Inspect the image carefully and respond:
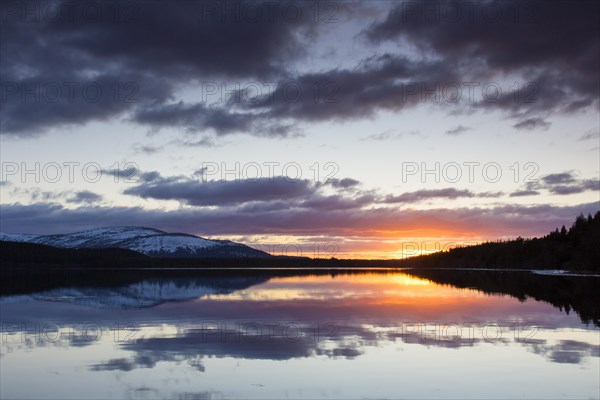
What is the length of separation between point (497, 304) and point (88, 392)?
1531 inches

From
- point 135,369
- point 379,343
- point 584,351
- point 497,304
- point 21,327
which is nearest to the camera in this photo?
point 135,369

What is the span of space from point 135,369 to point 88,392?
3138 mm

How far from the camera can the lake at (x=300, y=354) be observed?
1912cm

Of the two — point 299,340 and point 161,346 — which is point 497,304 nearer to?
point 299,340

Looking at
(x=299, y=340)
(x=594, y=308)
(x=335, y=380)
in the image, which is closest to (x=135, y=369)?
(x=335, y=380)

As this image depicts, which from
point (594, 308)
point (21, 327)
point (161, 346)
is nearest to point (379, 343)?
point (161, 346)

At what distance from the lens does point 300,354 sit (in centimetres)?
2497

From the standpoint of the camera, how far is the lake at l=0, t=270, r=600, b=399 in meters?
19.1

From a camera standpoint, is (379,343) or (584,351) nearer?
(584,351)

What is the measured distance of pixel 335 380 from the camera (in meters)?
20.3

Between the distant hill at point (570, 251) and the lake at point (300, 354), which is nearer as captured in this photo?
the lake at point (300, 354)

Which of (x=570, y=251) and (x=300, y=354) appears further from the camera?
(x=570, y=251)

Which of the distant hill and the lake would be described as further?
the distant hill

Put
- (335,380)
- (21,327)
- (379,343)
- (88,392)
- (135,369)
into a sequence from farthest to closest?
(21,327) < (379,343) < (135,369) < (335,380) < (88,392)
